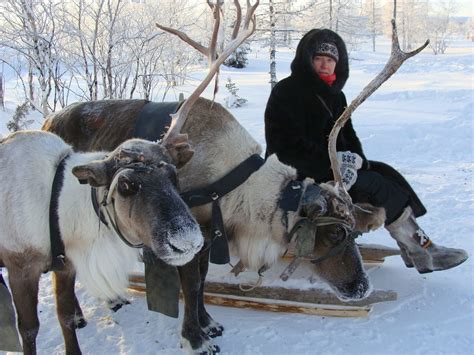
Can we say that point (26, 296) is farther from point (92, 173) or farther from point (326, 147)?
point (326, 147)

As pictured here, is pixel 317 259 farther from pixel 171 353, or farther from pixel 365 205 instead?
pixel 171 353

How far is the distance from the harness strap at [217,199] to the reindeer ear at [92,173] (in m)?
0.87

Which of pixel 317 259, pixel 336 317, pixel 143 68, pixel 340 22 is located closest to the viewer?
pixel 317 259

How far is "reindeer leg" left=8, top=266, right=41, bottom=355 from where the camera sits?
9.25 ft

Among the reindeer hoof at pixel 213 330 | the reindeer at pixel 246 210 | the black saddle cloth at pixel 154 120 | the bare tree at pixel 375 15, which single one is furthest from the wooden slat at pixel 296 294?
the bare tree at pixel 375 15

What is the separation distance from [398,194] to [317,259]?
109 centimetres

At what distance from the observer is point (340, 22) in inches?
1282

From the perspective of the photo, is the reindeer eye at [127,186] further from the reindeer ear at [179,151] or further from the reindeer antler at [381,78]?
the reindeer antler at [381,78]

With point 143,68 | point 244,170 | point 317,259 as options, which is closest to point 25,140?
point 244,170

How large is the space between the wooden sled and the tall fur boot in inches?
19.1

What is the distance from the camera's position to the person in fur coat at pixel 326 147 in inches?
156

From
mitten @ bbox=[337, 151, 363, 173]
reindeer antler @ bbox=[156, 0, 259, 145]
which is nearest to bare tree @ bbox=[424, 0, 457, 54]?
mitten @ bbox=[337, 151, 363, 173]

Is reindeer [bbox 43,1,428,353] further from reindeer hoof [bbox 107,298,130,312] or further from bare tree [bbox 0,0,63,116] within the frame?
bare tree [bbox 0,0,63,116]

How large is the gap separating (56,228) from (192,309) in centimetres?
112
